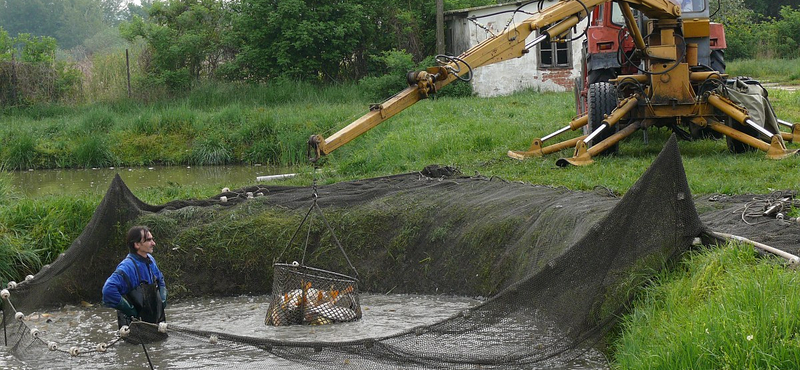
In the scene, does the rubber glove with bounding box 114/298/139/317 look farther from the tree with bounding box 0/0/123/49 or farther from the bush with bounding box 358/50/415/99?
the tree with bounding box 0/0/123/49

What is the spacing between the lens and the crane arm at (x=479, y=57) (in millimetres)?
9375

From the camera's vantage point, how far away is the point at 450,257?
9.02 m

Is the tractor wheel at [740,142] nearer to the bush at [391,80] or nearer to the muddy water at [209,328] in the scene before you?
the muddy water at [209,328]

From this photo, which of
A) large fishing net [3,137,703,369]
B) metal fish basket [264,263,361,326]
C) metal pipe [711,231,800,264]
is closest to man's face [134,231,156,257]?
large fishing net [3,137,703,369]

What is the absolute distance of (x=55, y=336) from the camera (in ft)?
26.0

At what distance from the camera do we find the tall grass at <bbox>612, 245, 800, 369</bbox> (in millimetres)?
4430

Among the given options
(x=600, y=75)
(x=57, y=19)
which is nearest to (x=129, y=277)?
(x=600, y=75)

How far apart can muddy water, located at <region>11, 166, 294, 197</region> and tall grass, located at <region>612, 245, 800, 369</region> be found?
10.7 meters

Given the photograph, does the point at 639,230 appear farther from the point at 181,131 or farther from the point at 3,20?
the point at 3,20

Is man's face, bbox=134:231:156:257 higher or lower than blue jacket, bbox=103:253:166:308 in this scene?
higher

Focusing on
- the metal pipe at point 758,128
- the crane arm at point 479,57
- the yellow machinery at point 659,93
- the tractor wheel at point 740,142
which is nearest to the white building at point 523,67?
the yellow machinery at point 659,93

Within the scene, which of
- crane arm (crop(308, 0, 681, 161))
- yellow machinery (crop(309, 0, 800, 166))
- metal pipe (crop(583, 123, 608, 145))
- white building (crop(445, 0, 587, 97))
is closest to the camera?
crane arm (crop(308, 0, 681, 161))

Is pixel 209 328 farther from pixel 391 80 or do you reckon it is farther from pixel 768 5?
pixel 768 5

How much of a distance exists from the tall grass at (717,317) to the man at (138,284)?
3.70 metres
